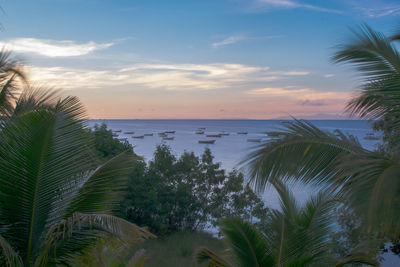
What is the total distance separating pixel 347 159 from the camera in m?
4.49

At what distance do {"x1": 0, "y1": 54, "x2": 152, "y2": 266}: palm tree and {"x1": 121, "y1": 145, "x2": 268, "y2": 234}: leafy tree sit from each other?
1262 centimetres

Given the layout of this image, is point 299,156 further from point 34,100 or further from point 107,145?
point 107,145

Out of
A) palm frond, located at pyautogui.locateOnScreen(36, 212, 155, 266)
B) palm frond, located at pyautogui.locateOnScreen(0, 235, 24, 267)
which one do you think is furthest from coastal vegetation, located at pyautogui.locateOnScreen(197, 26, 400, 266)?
palm frond, located at pyautogui.locateOnScreen(0, 235, 24, 267)

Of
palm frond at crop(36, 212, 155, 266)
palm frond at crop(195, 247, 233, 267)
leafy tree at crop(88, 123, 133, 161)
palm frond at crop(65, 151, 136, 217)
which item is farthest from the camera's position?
leafy tree at crop(88, 123, 133, 161)

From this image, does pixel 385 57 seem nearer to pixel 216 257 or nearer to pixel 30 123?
pixel 216 257

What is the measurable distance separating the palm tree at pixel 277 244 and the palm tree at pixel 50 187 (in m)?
1.73

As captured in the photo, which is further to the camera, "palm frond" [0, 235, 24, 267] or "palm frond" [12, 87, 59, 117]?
"palm frond" [12, 87, 59, 117]

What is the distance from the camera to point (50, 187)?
467 cm

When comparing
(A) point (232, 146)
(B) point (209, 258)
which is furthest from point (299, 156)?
(A) point (232, 146)

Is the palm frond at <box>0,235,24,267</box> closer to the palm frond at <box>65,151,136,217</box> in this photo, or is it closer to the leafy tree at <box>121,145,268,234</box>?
the palm frond at <box>65,151,136,217</box>

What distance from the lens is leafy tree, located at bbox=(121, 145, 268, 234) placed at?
18.0 m

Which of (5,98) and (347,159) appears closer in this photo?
(347,159)

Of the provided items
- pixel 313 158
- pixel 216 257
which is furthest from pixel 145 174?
pixel 313 158

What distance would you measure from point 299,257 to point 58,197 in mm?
3642
